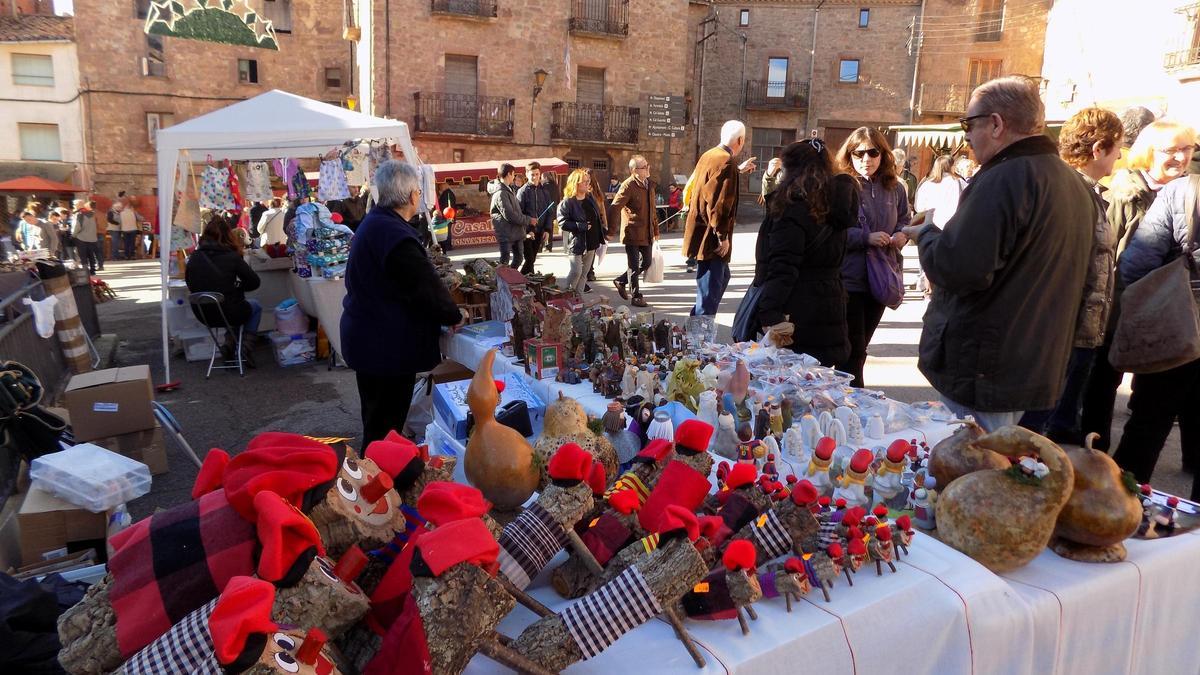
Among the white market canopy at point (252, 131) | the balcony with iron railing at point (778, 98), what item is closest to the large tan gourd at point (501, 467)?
the white market canopy at point (252, 131)

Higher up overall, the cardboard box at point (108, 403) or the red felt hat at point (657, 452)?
the red felt hat at point (657, 452)

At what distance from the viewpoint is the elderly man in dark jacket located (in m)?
2.14

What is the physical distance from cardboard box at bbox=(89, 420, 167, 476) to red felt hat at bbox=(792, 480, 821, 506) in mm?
3868

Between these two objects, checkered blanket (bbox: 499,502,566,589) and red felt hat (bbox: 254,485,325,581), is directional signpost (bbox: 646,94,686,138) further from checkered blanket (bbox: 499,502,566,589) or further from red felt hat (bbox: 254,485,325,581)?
red felt hat (bbox: 254,485,325,581)

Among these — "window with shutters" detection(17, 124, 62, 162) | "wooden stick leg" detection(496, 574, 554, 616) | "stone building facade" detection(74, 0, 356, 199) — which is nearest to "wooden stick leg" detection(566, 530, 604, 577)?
"wooden stick leg" detection(496, 574, 554, 616)

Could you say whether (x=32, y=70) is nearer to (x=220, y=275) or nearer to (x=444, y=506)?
(x=220, y=275)

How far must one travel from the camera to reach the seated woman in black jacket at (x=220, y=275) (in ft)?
20.1

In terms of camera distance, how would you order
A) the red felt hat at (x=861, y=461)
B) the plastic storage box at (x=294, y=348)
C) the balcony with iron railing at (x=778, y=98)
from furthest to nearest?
1. the balcony with iron railing at (x=778, y=98)
2. the plastic storage box at (x=294, y=348)
3. the red felt hat at (x=861, y=461)

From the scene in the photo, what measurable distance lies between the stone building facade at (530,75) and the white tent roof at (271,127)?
13.8 m

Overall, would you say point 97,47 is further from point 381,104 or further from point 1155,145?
point 1155,145

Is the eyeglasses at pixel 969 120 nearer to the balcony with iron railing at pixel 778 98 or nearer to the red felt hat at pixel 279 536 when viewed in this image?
the red felt hat at pixel 279 536

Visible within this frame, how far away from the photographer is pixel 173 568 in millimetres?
1133

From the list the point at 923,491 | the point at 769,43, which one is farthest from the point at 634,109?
the point at 923,491

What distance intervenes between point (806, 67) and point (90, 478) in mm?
27304
